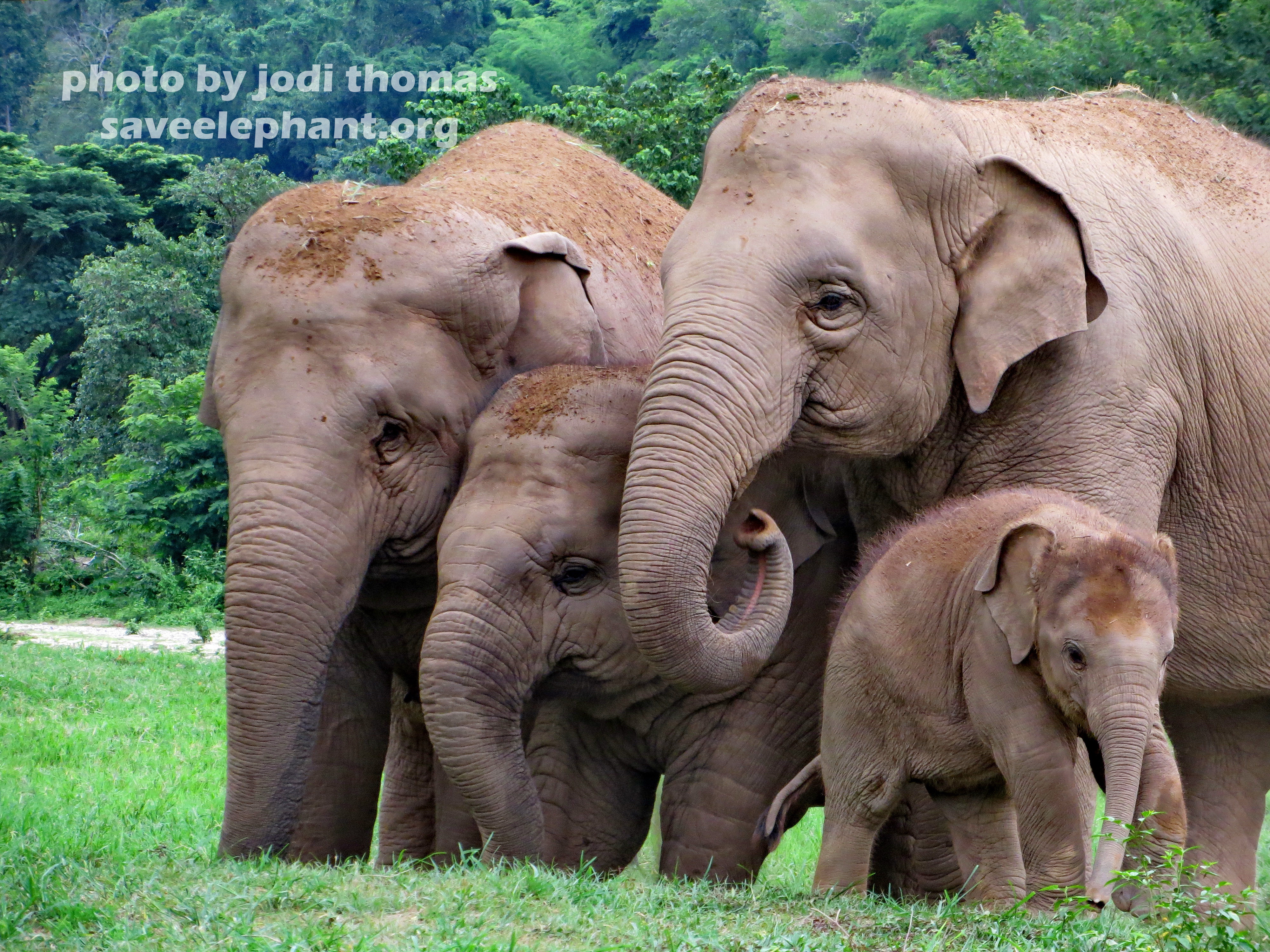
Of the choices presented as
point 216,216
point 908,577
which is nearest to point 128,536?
point 216,216

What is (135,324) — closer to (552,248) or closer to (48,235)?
(48,235)

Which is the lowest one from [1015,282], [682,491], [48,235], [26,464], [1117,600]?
[1117,600]

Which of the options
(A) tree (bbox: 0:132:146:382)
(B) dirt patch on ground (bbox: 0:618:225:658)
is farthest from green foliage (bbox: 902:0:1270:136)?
(A) tree (bbox: 0:132:146:382)

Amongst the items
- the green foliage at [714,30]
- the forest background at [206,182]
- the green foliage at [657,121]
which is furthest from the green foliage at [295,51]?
the green foliage at [657,121]

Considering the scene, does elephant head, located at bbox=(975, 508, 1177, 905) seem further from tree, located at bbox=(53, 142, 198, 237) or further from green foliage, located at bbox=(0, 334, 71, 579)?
tree, located at bbox=(53, 142, 198, 237)

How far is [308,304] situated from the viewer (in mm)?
5562

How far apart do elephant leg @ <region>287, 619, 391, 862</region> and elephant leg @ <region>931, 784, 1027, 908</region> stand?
2.34 m

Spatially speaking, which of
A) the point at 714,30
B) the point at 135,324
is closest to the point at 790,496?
the point at 135,324

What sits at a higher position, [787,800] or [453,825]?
[787,800]

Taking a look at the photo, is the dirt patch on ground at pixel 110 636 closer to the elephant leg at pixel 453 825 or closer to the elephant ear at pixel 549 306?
the elephant leg at pixel 453 825

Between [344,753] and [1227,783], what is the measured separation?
3.74 metres

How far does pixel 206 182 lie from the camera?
36.6m

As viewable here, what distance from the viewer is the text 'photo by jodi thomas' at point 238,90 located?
6556cm

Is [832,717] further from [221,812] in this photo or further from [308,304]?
[221,812]
